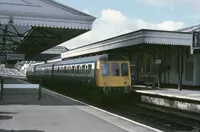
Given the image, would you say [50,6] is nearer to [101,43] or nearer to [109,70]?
[109,70]

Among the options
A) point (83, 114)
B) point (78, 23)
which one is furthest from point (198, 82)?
point (83, 114)

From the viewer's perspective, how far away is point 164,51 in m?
29.6

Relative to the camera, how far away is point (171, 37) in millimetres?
26000

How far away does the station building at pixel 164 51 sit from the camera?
1011 inches

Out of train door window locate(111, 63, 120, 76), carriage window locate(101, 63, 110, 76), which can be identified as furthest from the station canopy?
train door window locate(111, 63, 120, 76)

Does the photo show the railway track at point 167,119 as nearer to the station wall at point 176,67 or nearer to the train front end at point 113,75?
the train front end at point 113,75

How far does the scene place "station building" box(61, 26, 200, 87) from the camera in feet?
84.2

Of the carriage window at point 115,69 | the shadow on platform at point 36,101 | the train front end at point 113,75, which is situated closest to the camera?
the shadow on platform at point 36,101

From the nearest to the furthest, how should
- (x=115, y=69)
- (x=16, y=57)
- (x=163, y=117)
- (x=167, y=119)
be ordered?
(x=167, y=119), (x=163, y=117), (x=115, y=69), (x=16, y=57)

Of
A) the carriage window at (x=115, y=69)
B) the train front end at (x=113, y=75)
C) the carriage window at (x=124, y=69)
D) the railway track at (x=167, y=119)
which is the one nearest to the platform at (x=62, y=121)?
the railway track at (x=167, y=119)

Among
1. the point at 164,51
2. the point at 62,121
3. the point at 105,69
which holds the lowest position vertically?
the point at 62,121

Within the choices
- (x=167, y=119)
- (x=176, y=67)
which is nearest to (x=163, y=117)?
(x=167, y=119)

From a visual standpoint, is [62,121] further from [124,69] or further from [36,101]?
[124,69]

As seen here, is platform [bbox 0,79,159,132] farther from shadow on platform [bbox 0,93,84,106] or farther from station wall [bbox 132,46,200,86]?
station wall [bbox 132,46,200,86]
